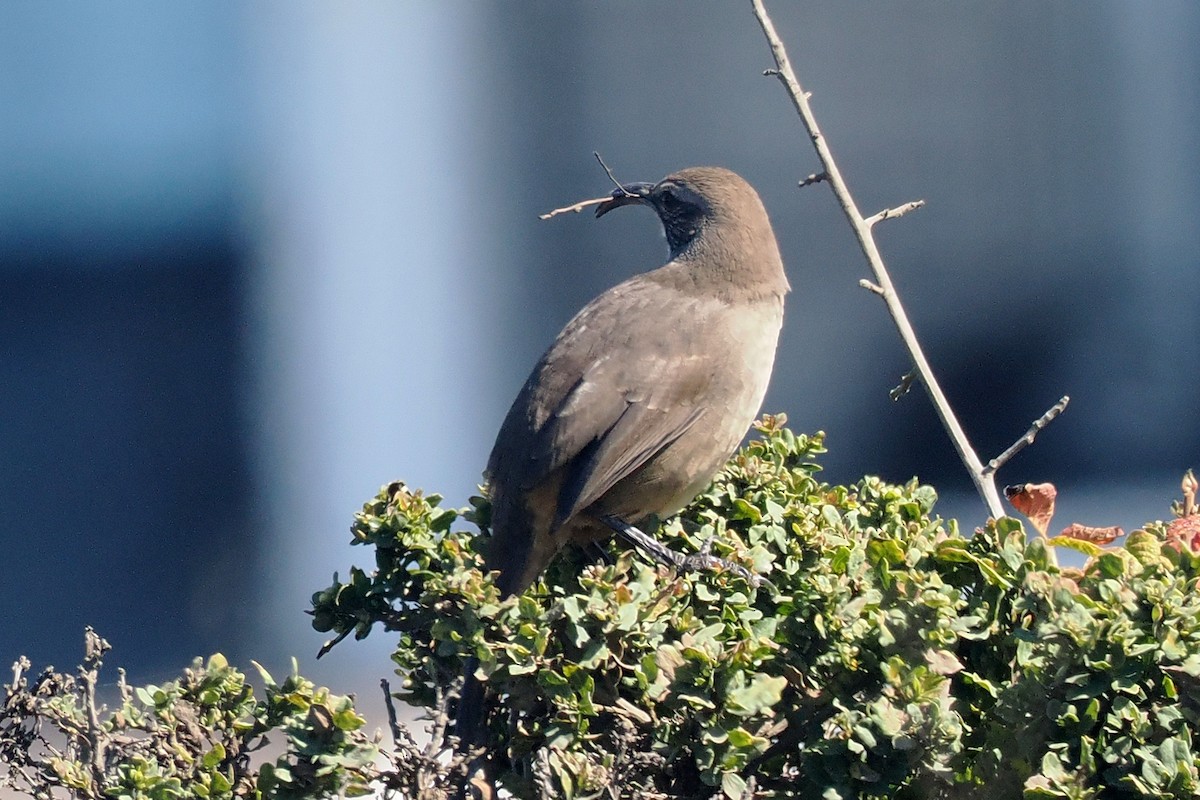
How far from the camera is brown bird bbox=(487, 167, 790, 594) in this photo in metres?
3.37

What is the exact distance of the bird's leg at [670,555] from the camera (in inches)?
105

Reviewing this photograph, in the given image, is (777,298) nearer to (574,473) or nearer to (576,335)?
(576,335)

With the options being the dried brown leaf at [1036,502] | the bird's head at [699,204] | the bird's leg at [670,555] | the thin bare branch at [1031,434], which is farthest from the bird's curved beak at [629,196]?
the dried brown leaf at [1036,502]

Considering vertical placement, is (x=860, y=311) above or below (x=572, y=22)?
below

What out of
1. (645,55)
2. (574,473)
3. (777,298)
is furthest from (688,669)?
(645,55)

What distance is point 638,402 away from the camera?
3672 mm

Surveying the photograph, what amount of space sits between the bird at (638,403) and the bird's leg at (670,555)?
13 millimetres

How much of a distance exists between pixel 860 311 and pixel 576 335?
3.63 metres

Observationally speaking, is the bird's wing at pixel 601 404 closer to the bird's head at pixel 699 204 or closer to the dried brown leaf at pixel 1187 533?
the bird's head at pixel 699 204

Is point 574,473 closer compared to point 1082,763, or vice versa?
point 1082,763

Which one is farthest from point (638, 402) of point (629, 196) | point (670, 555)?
point (629, 196)

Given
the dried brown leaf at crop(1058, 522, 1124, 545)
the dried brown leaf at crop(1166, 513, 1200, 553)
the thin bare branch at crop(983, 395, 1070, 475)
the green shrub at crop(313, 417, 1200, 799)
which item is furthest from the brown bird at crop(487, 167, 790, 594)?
the dried brown leaf at crop(1166, 513, 1200, 553)

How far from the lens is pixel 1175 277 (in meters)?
7.10

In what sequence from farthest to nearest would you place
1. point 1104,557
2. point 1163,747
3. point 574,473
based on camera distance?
point 574,473, point 1104,557, point 1163,747
